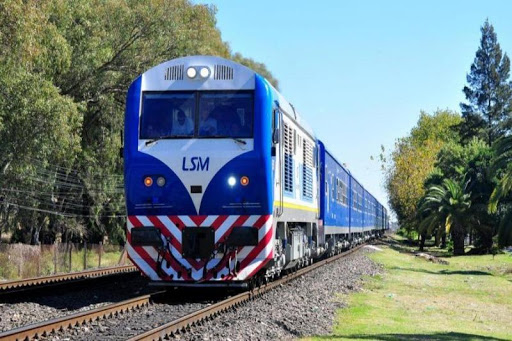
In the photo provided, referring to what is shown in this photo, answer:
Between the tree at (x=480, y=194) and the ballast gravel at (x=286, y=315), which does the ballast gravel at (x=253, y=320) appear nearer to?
the ballast gravel at (x=286, y=315)

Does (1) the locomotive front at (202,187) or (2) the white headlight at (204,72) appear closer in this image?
(1) the locomotive front at (202,187)

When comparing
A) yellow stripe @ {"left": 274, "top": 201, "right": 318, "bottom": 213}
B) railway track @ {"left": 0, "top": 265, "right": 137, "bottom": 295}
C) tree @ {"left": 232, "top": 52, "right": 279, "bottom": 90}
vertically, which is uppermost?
tree @ {"left": 232, "top": 52, "right": 279, "bottom": 90}

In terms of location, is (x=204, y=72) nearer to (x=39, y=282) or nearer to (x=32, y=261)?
(x=39, y=282)

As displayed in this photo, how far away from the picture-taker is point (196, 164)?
529 inches

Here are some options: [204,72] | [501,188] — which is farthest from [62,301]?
[501,188]

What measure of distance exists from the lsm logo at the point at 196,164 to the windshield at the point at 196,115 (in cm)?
47

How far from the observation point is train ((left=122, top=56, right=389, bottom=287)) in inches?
523

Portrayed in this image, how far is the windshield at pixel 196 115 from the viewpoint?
13.6 m

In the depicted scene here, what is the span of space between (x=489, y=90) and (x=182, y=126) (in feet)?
245

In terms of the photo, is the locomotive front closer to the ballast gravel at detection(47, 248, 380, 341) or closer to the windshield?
the windshield

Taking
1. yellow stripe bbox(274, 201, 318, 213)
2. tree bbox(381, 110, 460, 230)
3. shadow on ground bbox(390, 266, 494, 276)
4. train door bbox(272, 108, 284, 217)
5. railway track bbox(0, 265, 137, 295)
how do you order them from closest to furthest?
train door bbox(272, 108, 284, 217)
yellow stripe bbox(274, 201, 318, 213)
railway track bbox(0, 265, 137, 295)
shadow on ground bbox(390, 266, 494, 276)
tree bbox(381, 110, 460, 230)

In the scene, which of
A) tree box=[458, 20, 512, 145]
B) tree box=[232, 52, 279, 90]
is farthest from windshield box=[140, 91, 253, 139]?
tree box=[458, 20, 512, 145]

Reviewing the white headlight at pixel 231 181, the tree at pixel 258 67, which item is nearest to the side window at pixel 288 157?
the white headlight at pixel 231 181

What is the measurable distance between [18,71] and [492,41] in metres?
72.0
